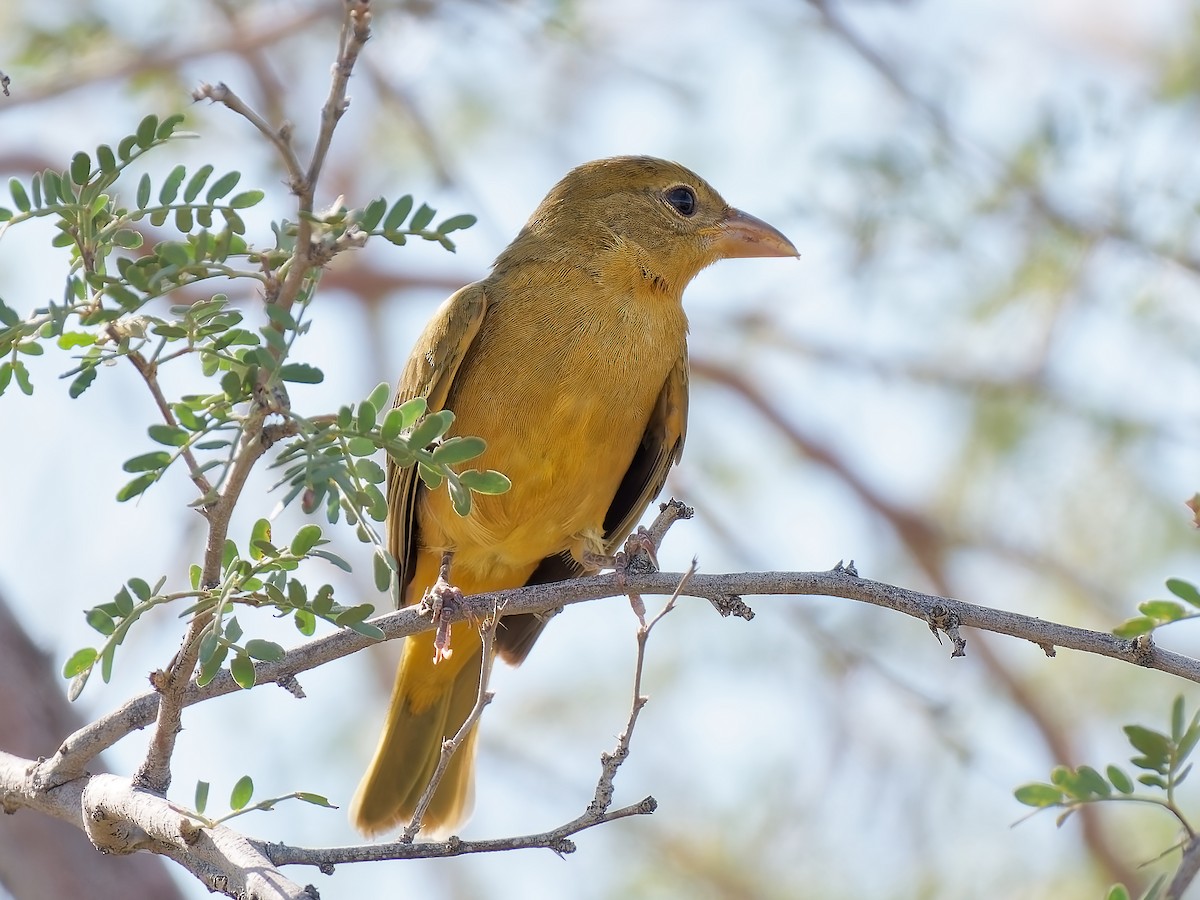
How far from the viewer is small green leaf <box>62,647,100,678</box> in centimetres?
268

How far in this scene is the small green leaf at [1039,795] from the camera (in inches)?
105

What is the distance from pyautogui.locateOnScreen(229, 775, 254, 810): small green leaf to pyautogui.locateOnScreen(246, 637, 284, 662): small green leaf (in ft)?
1.11

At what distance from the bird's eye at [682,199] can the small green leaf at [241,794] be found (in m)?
2.97

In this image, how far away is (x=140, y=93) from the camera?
6582 mm

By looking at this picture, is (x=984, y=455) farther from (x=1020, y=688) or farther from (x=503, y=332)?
(x=503, y=332)

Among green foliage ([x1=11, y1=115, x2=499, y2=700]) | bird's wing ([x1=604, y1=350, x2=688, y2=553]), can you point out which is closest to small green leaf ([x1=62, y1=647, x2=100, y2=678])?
green foliage ([x1=11, y1=115, x2=499, y2=700])

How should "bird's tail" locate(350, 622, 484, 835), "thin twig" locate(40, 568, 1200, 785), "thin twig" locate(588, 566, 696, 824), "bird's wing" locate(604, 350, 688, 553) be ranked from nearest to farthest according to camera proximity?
"thin twig" locate(588, 566, 696, 824)
"thin twig" locate(40, 568, 1200, 785)
"bird's wing" locate(604, 350, 688, 553)
"bird's tail" locate(350, 622, 484, 835)

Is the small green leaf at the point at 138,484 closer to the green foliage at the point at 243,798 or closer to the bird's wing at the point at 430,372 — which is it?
the green foliage at the point at 243,798

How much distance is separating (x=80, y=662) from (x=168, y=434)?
580 mm

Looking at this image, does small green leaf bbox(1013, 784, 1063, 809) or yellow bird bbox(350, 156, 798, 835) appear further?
yellow bird bbox(350, 156, 798, 835)

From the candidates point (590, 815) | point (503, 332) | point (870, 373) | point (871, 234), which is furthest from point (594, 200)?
point (590, 815)

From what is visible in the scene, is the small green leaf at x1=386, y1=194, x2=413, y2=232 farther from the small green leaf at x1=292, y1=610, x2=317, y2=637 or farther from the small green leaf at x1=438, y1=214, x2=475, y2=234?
the small green leaf at x1=292, y1=610, x2=317, y2=637

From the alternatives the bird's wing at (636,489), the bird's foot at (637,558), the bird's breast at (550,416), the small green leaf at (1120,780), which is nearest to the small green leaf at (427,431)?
the bird's foot at (637,558)

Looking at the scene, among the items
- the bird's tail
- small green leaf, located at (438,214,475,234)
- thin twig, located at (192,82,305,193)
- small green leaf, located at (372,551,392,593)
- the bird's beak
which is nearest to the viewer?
thin twig, located at (192,82,305,193)
